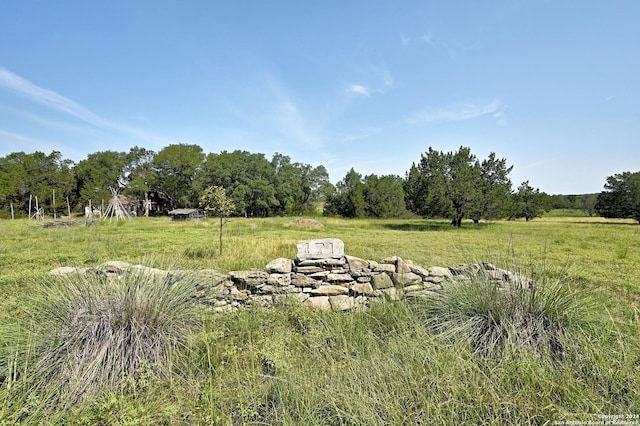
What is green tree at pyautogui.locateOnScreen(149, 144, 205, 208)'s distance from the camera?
48.1 meters

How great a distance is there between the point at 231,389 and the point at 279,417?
51 centimetres

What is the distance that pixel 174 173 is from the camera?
162 ft

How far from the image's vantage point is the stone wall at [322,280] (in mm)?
4047

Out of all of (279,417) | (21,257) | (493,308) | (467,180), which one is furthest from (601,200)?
(21,257)

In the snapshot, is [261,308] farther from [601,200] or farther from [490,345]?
[601,200]

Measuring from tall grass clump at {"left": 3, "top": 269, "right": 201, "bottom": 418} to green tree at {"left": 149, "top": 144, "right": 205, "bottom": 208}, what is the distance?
48381 millimetres

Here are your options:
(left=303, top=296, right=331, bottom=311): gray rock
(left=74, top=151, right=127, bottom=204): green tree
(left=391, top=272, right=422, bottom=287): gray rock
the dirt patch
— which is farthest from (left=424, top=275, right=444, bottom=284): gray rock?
(left=74, top=151, right=127, bottom=204): green tree

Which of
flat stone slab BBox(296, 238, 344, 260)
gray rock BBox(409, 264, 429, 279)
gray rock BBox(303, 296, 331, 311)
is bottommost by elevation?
gray rock BBox(303, 296, 331, 311)

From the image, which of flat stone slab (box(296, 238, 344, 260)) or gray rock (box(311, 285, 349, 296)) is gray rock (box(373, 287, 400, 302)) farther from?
flat stone slab (box(296, 238, 344, 260))

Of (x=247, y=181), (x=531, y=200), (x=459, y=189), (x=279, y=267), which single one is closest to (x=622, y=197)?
(x=531, y=200)

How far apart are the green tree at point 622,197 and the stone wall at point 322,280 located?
3409 centimetres

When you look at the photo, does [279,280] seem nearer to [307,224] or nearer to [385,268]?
[385,268]

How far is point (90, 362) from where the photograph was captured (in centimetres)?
229

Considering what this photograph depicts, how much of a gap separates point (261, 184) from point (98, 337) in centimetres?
4113
